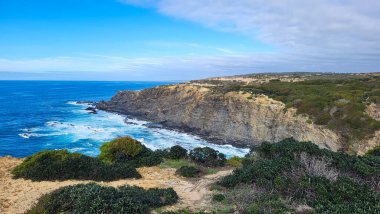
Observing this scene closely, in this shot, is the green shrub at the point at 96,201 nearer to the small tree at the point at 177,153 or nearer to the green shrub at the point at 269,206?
the green shrub at the point at 269,206

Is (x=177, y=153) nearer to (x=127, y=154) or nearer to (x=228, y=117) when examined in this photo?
(x=127, y=154)

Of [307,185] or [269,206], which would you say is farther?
[307,185]

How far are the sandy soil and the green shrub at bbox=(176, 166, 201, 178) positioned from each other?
45 centimetres

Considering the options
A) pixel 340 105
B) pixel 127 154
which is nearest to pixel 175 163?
pixel 127 154

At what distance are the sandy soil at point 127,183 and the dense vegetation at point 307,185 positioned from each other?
122 centimetres

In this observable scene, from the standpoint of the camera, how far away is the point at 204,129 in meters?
53.5

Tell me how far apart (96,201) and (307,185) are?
710 centimetres

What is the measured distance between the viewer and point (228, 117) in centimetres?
5203

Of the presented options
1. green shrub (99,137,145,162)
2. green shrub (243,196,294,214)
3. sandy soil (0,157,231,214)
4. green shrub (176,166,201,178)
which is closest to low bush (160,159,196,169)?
sandy soil (0,157,231,214)

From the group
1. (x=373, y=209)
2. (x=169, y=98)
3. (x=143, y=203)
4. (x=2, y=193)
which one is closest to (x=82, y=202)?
(x=143, y=203)

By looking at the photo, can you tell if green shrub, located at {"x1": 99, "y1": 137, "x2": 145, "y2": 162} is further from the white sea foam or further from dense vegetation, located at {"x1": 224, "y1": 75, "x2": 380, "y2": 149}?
dense vegetation, located at {"x1": 224, "y1": 75, "x2": 380, "y2": 149}

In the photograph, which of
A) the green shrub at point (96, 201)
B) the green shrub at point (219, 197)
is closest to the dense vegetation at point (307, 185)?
the green shrub at point (219, 197)

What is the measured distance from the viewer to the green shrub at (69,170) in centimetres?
1516

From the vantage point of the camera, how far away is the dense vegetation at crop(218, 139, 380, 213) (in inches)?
390
